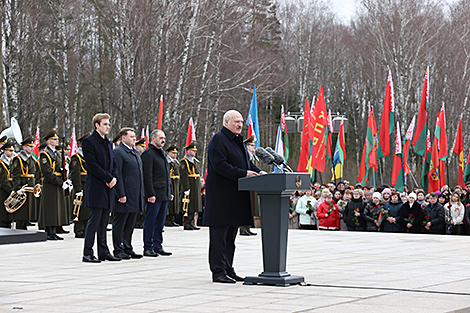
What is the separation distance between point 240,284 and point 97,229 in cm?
291

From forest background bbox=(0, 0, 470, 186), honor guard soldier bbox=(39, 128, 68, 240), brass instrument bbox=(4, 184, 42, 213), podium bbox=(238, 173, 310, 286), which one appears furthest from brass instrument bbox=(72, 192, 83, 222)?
forest background bbox=(0, 0, 470, 186)

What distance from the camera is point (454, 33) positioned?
46375 mm

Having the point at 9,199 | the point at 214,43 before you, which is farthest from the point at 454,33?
the point at 9,199

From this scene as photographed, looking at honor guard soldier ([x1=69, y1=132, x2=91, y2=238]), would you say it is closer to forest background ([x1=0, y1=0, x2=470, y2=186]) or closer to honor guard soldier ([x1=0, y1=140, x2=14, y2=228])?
honor guard soldier ([x1=0, y1=140, x2=14, y2=228])

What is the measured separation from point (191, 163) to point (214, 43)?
52.1 feet

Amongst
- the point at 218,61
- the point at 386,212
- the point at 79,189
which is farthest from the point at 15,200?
the point at 218,61

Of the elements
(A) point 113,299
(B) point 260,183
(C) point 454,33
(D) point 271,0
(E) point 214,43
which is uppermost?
(D) point 271,0

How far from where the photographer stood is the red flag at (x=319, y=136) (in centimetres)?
2373

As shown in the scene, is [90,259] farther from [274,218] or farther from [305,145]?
[305,145]

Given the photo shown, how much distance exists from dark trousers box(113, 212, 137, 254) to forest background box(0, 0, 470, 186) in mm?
17051

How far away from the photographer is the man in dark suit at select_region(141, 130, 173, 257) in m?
11.6

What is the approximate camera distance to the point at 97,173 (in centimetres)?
1048

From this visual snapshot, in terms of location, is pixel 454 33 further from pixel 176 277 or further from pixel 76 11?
pixel 176 277

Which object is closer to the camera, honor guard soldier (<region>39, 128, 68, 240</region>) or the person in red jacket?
honor guard soldier (<region>39, 128, 68, 240</region>)
